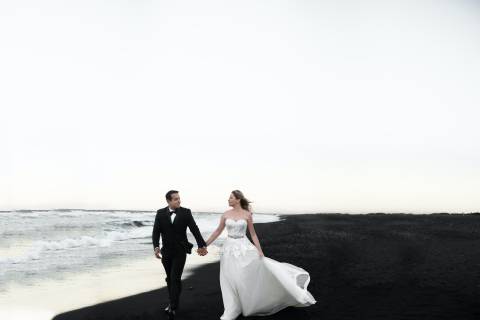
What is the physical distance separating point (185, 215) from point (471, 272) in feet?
28.9

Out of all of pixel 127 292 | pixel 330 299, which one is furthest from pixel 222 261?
pixel 127 292

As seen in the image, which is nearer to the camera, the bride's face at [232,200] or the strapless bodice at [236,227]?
the strapless bodice at [236,227]

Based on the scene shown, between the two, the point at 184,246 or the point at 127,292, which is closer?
the point at 184,246

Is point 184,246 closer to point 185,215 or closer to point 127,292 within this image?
point 185,215

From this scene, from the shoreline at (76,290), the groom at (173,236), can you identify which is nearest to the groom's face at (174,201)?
the groom at (173,236)

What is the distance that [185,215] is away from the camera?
8781mm

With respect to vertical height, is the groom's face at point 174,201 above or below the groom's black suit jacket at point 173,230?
above

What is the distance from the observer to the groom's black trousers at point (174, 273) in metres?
8.37

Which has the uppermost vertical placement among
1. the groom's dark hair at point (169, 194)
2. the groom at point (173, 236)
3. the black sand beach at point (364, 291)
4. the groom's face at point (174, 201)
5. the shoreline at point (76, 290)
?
the groom's dark hair at point (169, 194)

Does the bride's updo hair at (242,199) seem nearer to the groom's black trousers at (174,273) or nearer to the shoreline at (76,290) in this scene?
the groom's black trousers at (174,273)

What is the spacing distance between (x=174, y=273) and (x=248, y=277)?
129cm

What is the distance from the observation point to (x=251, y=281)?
28.6ft

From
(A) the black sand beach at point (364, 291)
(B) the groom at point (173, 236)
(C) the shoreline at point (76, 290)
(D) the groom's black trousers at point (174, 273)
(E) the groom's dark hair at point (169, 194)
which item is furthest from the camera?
(C) the shoreline at point (76, 290)

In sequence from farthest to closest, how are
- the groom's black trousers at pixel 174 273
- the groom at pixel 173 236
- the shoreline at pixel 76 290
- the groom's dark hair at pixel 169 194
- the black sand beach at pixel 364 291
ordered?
the shoreline at pixel 76 290 < the black sand beach at pixel 364 291 < the groom's dark hair at pixel 169 194 < the groom at pixel 173 236 < the groom's black trousers at pixel 174 273
